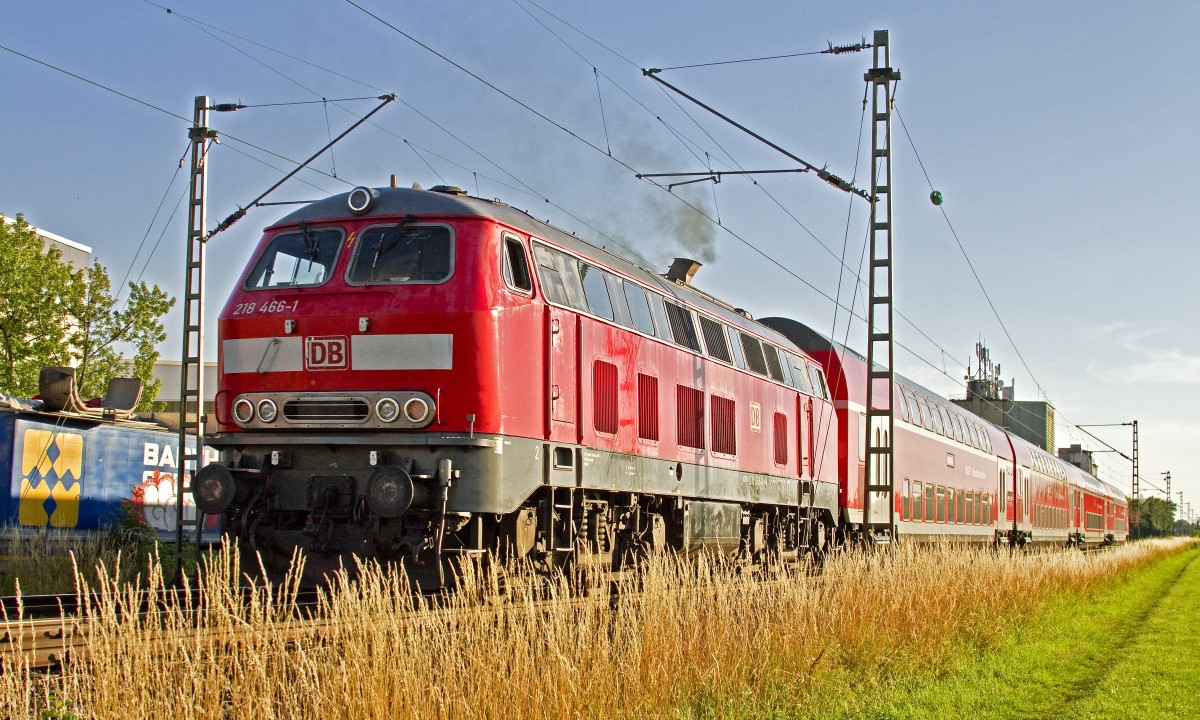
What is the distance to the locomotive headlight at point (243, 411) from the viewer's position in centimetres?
1118

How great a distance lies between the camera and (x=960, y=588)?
14305 millimetres

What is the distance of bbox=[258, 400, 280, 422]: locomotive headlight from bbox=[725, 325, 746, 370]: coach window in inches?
301

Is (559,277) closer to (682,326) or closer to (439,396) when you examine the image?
(439,396)

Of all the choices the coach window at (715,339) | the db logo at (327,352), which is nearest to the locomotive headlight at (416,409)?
the db logo at (327,352)

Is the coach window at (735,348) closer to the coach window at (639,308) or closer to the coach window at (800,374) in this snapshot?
the coach window at (800,374)

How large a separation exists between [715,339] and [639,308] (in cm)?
261

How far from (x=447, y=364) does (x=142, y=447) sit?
14064mm

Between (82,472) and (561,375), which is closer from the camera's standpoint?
(561,375)

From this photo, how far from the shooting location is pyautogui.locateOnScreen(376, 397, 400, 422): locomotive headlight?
10.7m

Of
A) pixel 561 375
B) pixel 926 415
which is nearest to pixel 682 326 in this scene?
pixel 561 375

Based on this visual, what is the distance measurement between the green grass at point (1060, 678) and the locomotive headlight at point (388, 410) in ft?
14.1

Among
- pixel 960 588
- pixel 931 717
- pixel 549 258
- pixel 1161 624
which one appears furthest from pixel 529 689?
pixel 1161 624

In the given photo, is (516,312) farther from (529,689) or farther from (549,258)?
(529,689)

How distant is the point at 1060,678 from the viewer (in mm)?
12461
